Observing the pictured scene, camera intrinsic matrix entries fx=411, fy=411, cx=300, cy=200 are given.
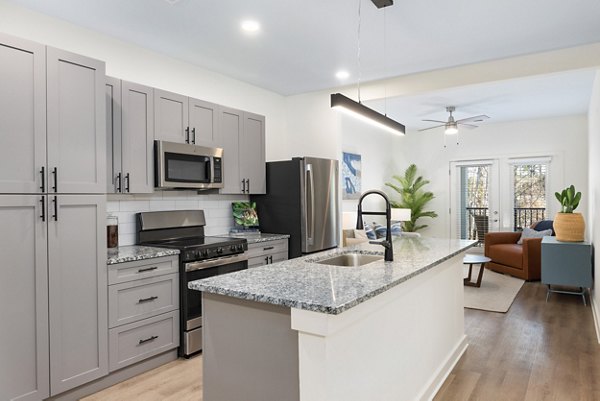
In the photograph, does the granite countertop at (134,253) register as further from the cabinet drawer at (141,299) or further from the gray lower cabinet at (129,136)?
the gray lower cabinet at (129,136)

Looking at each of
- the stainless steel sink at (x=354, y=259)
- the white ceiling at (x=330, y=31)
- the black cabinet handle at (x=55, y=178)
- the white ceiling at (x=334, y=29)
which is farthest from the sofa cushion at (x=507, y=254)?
the black cabinet handle at (x=55, y=178)

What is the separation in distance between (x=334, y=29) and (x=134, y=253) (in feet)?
7.79

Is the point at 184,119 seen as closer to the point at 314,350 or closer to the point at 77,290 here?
the point at 77,290

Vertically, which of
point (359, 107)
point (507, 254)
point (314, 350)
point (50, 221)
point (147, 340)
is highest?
point (359, 107)

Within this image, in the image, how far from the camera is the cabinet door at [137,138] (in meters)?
3.26

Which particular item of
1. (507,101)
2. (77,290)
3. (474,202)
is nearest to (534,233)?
(474,202)

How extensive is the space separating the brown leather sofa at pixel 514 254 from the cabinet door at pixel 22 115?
20.6ft

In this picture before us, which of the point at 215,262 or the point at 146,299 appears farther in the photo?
the point at 215,262

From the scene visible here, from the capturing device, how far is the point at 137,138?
132 inches

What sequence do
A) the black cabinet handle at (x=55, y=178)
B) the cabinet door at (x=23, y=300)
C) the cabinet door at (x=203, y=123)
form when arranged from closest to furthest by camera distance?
the cabinet door at (x=23, y=300) < the black cabinet handle at (x=55, y=178) < the cabinet door at (x=203, y=123)

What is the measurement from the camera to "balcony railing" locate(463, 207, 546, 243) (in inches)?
297

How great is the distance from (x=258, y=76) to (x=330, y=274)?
314 centimetres

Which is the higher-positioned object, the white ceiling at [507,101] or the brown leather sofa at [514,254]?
the white ceiling at [507,101]

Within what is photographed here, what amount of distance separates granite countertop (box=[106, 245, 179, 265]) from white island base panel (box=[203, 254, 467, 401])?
117cm
